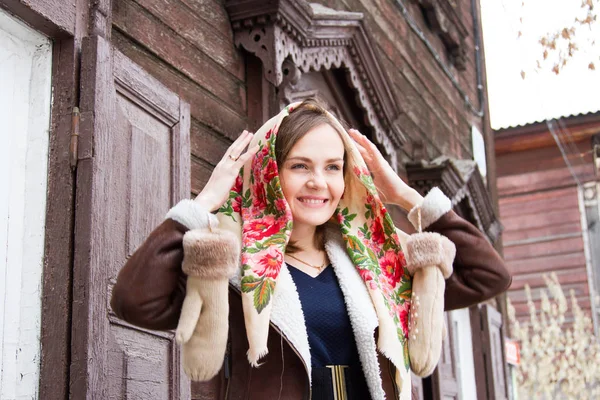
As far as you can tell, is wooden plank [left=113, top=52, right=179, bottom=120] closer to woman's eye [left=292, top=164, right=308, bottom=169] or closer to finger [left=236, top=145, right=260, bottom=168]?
finger [left=236, top=145, right=260, bottom=168]

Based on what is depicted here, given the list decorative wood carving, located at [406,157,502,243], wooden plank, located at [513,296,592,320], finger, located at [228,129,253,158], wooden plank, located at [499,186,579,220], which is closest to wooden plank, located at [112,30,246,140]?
finger, located at [228,129,253,158]

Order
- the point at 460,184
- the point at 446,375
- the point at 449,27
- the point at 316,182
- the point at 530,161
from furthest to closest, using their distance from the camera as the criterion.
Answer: the point at 530,161
the point at 449,27
the point at 460,184
the point at 446,375
the point at 316,182

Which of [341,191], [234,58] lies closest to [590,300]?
[234,58]

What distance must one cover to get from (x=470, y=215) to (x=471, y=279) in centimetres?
444

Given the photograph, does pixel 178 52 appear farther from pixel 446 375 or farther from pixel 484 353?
pixel 484 353

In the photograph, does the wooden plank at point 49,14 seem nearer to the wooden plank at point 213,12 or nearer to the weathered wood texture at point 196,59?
the weathered wood texture at point 196,59

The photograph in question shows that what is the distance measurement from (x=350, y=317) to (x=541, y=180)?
37.1ft

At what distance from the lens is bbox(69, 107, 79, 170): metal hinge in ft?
8.15

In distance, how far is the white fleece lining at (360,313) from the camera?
2.15 metres

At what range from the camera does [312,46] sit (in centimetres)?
401

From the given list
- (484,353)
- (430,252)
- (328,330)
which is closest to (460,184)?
(484,353)

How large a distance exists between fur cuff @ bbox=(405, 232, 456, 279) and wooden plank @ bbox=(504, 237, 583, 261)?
10.8 metres

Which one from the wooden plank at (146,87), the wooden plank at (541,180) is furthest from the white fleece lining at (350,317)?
the wooden plank at (541,180)

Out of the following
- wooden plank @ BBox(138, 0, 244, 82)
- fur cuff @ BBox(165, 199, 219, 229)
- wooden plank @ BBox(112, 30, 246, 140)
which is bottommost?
fur cuff @ BBox(165, 199, 219, 229)
